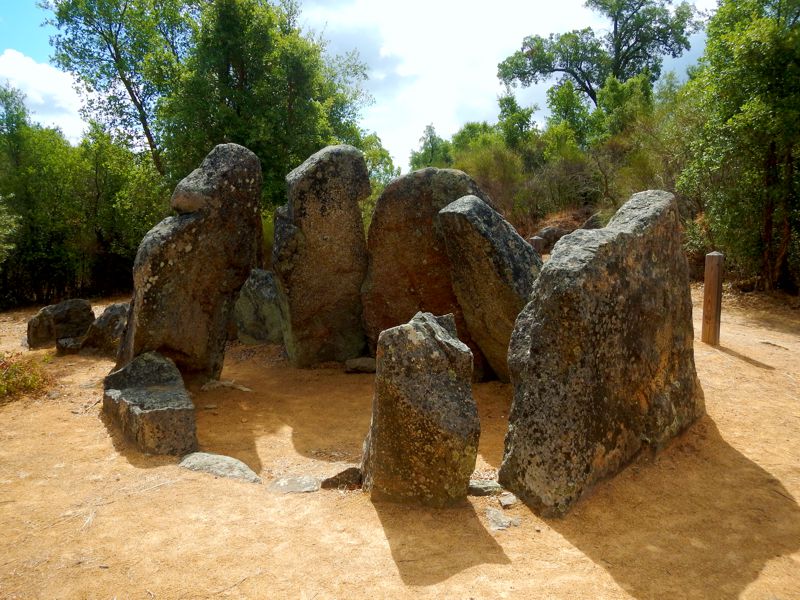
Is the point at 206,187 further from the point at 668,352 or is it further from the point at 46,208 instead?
the point at 46,208

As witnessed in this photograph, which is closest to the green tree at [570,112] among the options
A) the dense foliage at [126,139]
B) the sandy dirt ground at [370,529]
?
the dense foliage at [126,139]

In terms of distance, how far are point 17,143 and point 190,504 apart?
673 inches

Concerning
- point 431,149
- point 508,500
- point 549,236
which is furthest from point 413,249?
point 431,149

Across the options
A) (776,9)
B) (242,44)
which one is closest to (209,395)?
(242,44)

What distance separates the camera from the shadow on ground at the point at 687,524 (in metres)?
3.48

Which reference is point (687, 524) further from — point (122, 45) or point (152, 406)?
point (122, 45)

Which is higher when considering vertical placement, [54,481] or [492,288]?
[492,288]

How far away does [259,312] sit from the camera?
10461 mm

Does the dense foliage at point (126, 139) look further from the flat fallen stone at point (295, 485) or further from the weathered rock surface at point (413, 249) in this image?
the flat fallen stone at point (295, 485)

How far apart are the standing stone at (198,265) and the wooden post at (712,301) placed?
248 inches

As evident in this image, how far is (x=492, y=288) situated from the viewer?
704 centimetres

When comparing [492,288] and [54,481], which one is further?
[492,288]

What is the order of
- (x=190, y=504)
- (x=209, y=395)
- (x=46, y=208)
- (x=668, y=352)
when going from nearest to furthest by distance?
1. (x=190, y=504)
2. (x=668, y=352)
3. (x=209, y=395)
4. (x=46, y=208)

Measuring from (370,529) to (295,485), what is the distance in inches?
39.0
